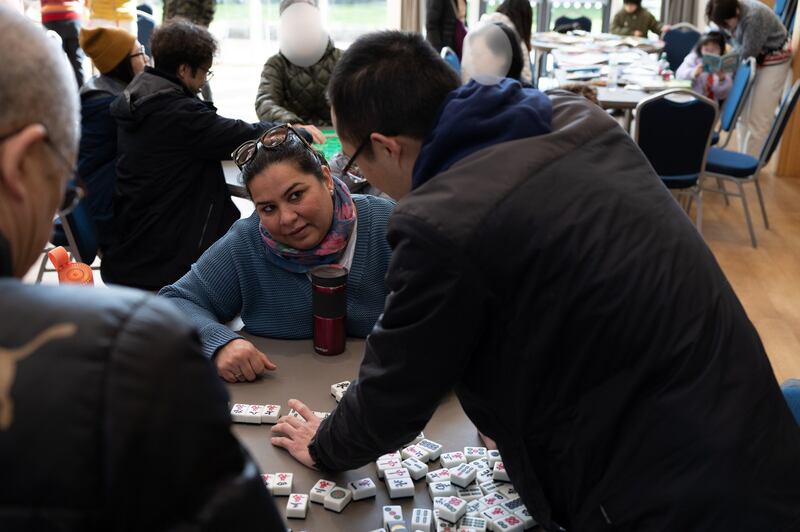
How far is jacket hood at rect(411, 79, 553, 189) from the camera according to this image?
119cm

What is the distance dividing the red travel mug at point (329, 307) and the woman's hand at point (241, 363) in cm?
15

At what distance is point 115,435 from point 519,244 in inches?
25.9

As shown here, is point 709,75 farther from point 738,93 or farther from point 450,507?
point 450,507

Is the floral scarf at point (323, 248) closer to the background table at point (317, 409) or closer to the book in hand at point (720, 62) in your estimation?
the background table at point (317, 409)

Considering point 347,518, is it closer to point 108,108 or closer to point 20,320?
point 20,320

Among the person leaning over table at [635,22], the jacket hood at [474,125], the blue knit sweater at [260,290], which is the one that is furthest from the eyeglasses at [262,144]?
the person leaning over table at [635,22]

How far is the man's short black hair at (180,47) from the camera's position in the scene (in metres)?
3.12

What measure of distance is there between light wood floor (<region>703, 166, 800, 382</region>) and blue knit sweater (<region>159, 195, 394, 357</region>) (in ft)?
7.29

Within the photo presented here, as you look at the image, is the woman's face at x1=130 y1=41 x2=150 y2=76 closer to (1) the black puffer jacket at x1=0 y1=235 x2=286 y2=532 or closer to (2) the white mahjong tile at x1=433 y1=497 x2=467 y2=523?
(2) the white mahjong tile at x1=433 y1=497 x2=467 y2=523

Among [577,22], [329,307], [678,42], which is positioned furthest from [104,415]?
[577,22]

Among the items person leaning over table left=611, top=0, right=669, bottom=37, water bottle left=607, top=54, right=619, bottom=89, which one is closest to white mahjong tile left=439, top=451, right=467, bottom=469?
water bottle left=607, top=54, right=619, bottom=89

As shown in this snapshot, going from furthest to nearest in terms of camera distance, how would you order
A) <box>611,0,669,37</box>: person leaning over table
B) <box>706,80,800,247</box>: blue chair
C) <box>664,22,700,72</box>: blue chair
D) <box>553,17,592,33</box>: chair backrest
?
<box>553,17,592,33</box>: chair backrest, <box>611,0,669,37</box>: person leaning over table, <box>664,22,700,72</box>: blue chair, <box>706,80,800,247</box>: blue chair

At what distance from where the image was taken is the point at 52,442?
22.9 inches

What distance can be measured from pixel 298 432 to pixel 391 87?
663mm
